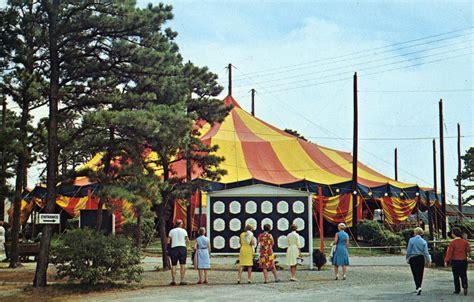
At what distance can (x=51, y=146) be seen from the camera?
44.9 feet

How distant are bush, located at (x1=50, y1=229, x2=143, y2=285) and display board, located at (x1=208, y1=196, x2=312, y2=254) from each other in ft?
14.0

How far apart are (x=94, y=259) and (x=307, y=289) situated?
4244mm

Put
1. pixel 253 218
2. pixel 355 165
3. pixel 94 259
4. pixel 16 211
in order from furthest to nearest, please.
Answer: pixel 355 165 → pixel 16 211 → pixel 253 218 → pixel 94 259

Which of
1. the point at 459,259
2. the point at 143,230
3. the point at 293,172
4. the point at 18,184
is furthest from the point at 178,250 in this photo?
the point at 293,172

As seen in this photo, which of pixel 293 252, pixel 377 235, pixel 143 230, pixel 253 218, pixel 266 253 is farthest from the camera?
pixel 377 235

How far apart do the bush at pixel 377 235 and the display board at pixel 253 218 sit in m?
8.21

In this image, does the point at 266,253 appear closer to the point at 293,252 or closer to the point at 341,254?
the point at 293,252

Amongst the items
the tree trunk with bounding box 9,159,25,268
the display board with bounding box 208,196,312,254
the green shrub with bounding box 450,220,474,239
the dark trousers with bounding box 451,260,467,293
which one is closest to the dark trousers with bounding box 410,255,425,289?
the dark trousers with bounding box 451,260,467,293

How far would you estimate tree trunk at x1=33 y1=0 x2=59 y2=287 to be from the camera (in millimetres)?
13380

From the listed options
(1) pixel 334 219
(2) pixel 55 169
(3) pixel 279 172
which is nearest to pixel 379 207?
(1) pixel 334 219

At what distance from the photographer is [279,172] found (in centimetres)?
3020

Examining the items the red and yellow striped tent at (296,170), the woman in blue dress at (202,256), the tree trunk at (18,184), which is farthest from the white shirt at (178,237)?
the red and yellow striped tent at (296,170)

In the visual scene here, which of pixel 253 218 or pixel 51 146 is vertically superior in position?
pixel 51 146

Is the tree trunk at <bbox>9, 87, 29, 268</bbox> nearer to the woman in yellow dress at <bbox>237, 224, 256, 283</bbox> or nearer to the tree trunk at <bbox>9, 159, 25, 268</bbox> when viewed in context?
the tree trunk at <bbox>9, 159, 25, 268</bbox>
